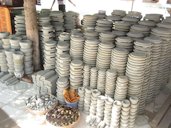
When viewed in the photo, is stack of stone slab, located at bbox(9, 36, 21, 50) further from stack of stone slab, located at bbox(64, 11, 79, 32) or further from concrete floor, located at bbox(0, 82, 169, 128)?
stack of stone slab, located at bbox(64, 11, 79, 32)

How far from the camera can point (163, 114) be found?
5688 millimetres

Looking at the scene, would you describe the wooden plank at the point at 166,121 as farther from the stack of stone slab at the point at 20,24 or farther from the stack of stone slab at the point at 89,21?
the stack of stone slab at the point at 20,24

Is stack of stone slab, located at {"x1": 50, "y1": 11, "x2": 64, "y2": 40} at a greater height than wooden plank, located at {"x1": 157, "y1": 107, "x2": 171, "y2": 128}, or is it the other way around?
stack of stone slab, located at {"x1": 50, "y1": 11, "x2": 64, "y2": 40}

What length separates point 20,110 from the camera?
5.79 metres

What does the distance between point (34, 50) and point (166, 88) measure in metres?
4.59

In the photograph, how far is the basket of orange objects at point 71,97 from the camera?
5633 millimetres

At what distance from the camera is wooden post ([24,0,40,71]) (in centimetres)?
669

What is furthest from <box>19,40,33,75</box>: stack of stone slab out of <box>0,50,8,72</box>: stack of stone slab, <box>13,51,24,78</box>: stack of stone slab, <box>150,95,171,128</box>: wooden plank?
<box>150,95,171,128</box>: wooden plank

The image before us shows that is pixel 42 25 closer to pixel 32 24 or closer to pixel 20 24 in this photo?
pixel 32 24

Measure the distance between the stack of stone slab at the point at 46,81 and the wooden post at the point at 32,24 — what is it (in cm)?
114

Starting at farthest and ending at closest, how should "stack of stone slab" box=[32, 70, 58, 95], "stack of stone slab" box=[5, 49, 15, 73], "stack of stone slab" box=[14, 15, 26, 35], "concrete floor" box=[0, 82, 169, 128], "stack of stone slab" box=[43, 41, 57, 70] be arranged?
"stack of stone slab" box=[14, 15, 26, 35], "stack of stone slab" box=[5, 49, 15, 73], "stack of stone slab" box=[43, 41, 57, 70], "stack of stone slab" box=[32, 70, 58, 95], "concrete floor" box=[0, 82, 169, 128]

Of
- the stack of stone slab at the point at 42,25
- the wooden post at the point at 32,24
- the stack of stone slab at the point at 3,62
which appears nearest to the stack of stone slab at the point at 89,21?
the stack of stone slab at the point at 42,25

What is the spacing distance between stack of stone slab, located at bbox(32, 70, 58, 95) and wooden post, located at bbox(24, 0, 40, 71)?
114 cm

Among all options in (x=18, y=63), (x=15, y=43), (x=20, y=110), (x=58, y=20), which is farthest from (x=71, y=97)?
(x=58, y=20)
